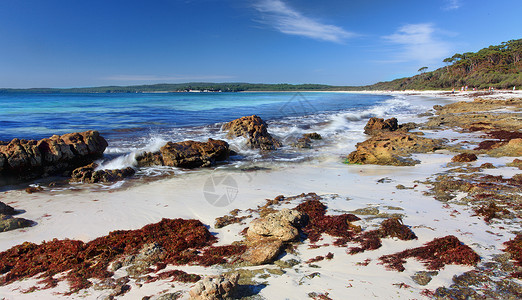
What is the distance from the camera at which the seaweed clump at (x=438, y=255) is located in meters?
3.47

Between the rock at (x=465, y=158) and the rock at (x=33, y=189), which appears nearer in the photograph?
the rock at (x=33, y=189)

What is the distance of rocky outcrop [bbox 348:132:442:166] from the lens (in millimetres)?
9102

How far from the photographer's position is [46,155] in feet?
27.6

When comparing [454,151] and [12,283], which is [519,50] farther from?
[12,283]

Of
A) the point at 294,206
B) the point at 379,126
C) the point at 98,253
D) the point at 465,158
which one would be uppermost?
the point at 379,126

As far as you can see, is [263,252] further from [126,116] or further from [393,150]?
[126,116]

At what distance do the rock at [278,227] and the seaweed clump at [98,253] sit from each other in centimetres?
37

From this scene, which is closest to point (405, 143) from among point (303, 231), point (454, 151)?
point (454, 151)

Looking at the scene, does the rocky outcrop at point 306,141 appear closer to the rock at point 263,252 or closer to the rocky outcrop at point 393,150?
the rocky outcrop at point 393,150

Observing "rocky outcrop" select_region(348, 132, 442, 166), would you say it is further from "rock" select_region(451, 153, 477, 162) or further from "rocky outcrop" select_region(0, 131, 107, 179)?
"rocky outcrop" select_region(0, 131, 107, 179)

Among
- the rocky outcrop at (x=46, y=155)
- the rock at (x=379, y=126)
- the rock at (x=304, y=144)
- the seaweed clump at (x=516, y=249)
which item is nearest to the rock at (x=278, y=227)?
the seaweed clump at (x=516, y=249)

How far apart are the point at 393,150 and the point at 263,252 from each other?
773 cm

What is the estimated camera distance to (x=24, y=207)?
6141 millimetres

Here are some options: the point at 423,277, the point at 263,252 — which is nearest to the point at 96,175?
the point at 263,252
